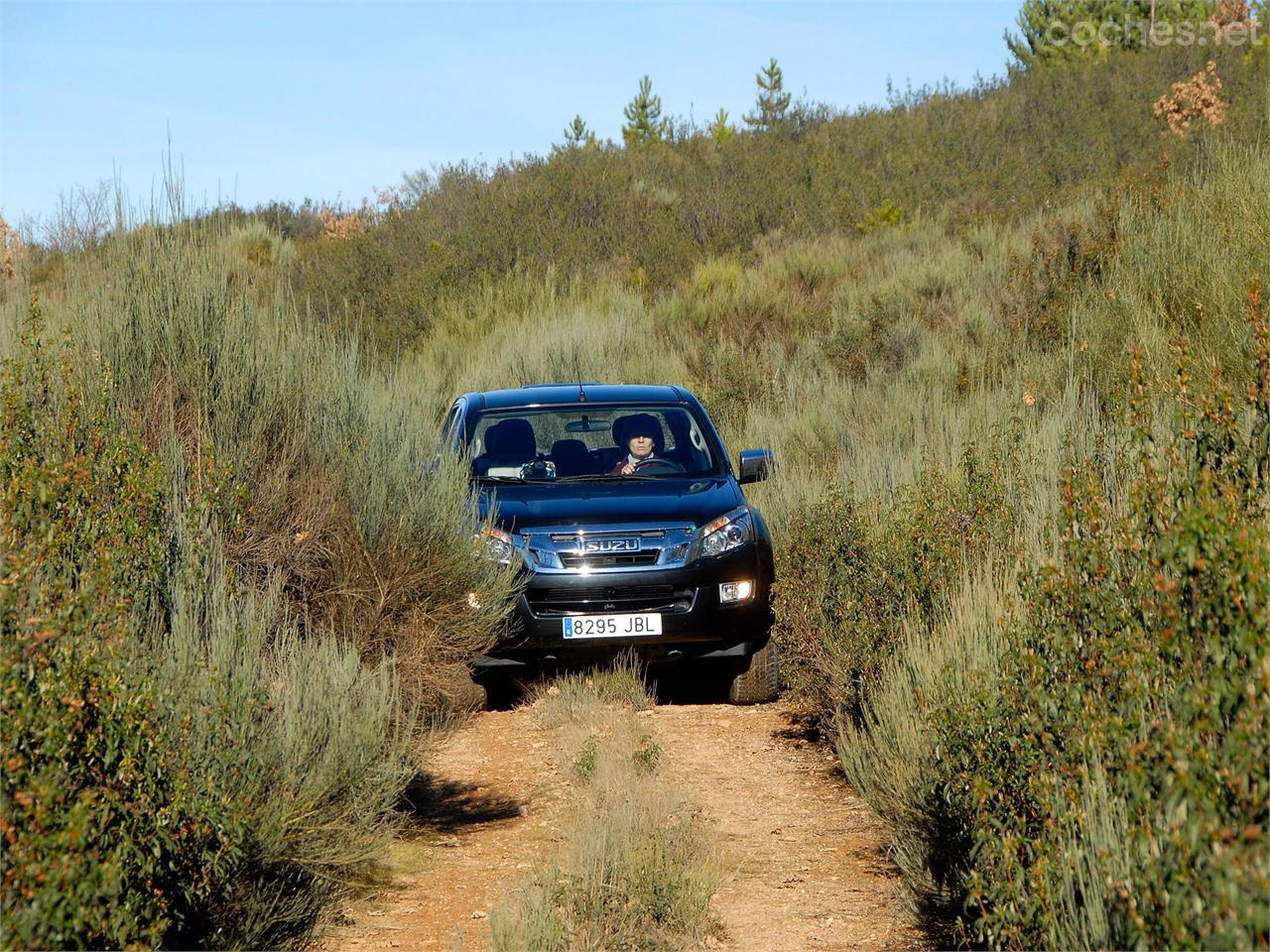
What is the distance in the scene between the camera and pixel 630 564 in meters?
8.43

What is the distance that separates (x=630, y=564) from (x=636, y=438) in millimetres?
1513

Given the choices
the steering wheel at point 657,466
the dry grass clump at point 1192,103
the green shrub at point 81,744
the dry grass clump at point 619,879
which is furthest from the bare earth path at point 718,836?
the dry grass clump at point 1192,103

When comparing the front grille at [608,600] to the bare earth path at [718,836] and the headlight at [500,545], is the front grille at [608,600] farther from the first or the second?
Answer: the bare earth path at [718,836]

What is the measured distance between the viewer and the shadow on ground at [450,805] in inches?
259

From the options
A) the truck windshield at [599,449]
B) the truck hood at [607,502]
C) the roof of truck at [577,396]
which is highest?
the roof of truck at [577,396]

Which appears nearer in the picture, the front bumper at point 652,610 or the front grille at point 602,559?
the front bumper at point 652,610

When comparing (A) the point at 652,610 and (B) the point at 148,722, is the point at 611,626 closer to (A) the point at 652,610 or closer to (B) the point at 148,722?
(A) the point at 652,610

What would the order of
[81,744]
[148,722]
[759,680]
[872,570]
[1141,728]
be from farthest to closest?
[759,680]
[872,570]
[148,722]
[81,744]
[1141,728]

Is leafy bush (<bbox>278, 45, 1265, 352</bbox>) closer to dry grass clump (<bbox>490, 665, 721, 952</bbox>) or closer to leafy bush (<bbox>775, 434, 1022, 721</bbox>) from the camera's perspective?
leafy bush (<bbox>775, 434, 1022, 721</bbox>)

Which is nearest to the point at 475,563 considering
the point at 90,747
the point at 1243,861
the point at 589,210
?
the point at 90,747

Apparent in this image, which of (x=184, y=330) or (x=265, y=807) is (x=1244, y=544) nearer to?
(x=265, y=807)

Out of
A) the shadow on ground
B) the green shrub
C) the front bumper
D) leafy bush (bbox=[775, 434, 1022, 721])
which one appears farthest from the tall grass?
leafy bush (bbox=[775, 434, 1022, 721])

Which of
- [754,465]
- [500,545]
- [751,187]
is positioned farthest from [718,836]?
[751,187]

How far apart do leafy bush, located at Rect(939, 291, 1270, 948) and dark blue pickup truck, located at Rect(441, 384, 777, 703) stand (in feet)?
11.8
